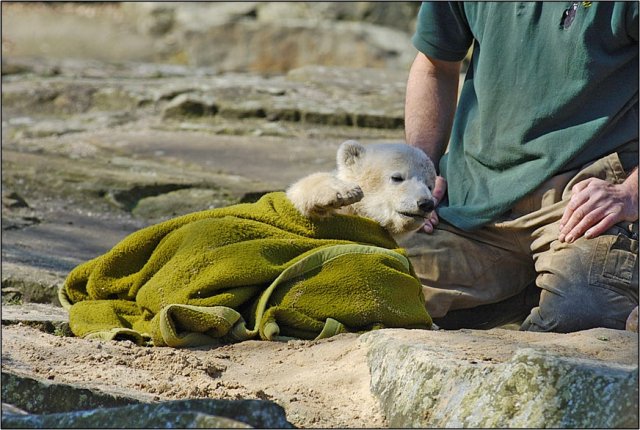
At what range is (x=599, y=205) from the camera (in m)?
3.86

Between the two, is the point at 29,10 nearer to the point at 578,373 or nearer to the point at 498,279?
the point at 498,279

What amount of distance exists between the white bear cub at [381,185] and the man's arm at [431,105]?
20.5 inches

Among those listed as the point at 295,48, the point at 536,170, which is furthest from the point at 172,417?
the point at 295,48

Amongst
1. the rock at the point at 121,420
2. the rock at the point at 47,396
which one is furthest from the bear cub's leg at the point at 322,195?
the rock at the point at 121,420

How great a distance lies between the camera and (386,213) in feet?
12.3

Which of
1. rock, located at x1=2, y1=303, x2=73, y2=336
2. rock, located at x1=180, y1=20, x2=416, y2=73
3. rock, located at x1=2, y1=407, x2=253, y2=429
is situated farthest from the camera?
rock, located at x1=180, y1=20, x2=416, y2=73

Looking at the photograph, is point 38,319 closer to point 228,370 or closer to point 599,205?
point 228,370

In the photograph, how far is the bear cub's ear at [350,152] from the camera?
3869 millimetres

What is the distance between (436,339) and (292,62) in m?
9.02

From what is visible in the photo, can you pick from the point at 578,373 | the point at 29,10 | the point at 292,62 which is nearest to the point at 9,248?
the point at 578,373

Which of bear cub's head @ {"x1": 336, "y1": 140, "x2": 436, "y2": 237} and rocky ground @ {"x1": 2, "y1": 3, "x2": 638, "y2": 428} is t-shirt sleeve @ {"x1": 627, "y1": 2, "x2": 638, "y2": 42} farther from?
rocky ground @ {"x1": 2, "y1": 3, "x2": 638, "y2": 428}

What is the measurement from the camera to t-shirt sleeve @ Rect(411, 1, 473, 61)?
4.36 meters

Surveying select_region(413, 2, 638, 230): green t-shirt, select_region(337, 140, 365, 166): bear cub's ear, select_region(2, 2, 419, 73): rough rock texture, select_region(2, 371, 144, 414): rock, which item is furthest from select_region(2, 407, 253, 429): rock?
select_region(2, 2, 419, 73): rough rock texture

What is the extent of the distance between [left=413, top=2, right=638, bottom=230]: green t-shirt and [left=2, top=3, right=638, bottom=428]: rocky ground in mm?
1010
